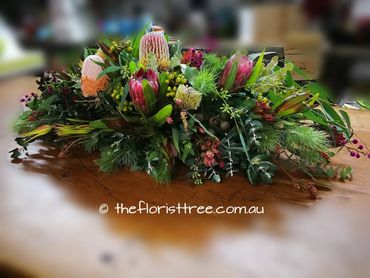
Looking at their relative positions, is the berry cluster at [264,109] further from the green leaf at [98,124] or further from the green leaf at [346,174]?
the green leaf at [98,124]

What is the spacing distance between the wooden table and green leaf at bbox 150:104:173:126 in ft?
0.33

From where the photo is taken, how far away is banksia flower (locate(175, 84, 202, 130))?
25.4 inches

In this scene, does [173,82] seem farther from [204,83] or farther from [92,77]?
[92,77]

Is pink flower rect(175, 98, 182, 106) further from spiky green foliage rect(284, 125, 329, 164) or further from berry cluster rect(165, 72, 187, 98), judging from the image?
spiky green foliage rect(284, 125, 329, 164)

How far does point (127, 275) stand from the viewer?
1.33 ft

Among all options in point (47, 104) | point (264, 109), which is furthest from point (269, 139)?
point (47, 104)

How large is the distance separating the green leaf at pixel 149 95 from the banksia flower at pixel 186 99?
42mm

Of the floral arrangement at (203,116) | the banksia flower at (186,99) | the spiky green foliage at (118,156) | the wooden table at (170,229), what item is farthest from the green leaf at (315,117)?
the spiky green foliage at (118,156)

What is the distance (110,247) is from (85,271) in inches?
2.1

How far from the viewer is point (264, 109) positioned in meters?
0.67

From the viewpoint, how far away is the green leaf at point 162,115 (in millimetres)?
642

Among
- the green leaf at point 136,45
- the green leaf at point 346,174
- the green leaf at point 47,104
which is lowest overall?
the green leaf at point 346,174

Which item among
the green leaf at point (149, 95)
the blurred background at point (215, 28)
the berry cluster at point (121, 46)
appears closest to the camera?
the blurred background at point (215, 28)

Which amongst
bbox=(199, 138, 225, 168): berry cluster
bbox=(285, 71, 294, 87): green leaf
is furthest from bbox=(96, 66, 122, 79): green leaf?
bbox=(285, 71, 294, 87): green leaf
